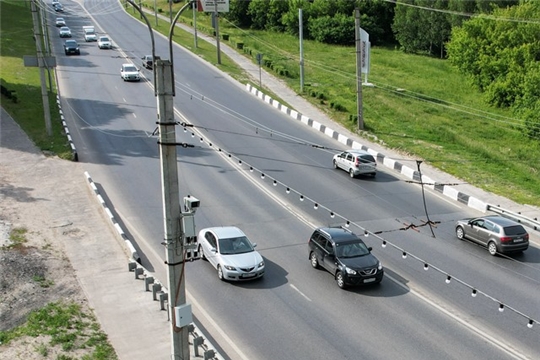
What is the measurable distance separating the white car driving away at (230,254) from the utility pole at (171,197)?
7663mm

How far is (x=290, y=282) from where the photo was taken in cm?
2012

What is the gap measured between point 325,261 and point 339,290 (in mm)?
1236

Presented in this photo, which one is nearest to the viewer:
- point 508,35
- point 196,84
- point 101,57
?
point 196,84

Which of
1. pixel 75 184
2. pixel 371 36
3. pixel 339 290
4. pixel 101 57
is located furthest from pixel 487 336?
pixel 371 36

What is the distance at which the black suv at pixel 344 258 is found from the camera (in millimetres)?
19469

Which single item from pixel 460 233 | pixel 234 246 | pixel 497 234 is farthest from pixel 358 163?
pixel 234 246

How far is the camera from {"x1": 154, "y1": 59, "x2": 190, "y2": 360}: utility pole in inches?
440

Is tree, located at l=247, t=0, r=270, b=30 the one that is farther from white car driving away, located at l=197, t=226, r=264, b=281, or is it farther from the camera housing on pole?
the camera housing on pole

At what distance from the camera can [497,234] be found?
2275cm

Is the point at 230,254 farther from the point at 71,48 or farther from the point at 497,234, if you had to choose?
the point at 71,48

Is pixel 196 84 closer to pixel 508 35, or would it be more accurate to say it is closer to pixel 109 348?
pixel 508 35

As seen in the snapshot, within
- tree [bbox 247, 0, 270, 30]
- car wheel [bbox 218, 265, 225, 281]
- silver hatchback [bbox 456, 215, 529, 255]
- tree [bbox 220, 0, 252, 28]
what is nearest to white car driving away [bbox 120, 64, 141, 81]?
car wheel [bbox 218, 265, 225, 281]

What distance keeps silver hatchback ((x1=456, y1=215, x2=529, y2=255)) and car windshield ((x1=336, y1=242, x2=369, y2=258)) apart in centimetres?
560

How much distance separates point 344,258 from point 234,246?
373 centimetres
